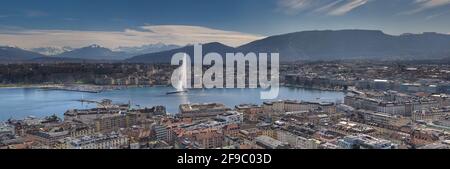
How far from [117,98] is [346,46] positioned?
11.2 meters

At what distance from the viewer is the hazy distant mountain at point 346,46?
738 inches

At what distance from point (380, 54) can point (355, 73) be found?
6.76 meters

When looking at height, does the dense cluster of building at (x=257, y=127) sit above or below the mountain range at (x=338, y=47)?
below

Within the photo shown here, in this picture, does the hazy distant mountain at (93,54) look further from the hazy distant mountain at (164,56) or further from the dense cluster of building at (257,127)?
the dense cluster of building at (257,127)

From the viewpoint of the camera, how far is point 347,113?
24.6ft

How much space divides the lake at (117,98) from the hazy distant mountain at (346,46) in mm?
6425

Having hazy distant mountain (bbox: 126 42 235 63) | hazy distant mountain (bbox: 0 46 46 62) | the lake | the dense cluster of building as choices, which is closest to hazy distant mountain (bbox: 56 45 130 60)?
hazy distant mountain (bbox: 126 42 235 63)

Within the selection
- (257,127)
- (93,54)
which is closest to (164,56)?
(93,54)

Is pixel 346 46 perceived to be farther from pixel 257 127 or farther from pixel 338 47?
pixel 257 127

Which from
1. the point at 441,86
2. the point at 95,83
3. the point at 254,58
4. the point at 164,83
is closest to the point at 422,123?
the point at 441,86

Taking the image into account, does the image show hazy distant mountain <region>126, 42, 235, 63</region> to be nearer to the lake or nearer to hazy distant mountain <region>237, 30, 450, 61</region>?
hazy distant mountain <region>237, 30, 450, 61</region>

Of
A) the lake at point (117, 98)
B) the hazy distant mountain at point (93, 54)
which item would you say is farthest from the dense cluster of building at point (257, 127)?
the hazy distant mountain at point (93, 54)

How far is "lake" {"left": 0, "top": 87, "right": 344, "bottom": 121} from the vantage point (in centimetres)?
927

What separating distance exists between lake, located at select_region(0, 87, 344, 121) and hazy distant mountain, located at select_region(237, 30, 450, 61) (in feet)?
21.1
